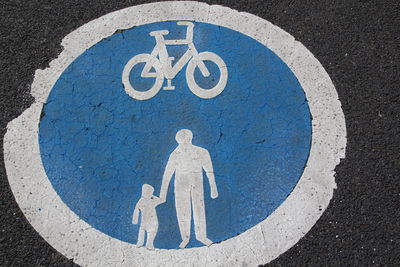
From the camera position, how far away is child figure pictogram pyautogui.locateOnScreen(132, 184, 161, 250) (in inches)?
141

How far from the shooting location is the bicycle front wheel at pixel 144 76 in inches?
167

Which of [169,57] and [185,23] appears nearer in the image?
[169,57]

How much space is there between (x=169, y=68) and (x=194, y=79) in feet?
0.94

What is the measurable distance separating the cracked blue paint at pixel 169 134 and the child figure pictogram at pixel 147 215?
0.05 meters

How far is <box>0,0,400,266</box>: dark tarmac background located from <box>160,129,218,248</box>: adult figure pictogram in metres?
0.73

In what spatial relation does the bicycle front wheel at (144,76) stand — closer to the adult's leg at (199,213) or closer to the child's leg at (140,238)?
the adult's leg at (199,213)

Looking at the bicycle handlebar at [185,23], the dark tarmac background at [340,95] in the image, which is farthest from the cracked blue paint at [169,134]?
the dark tarmac background at [340,95]

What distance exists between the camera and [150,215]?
3643 mm

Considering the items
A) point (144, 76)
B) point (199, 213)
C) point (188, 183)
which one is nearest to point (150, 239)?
point (199, 213)

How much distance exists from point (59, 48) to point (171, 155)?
5.80 feet

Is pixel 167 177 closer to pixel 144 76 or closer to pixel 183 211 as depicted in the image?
pixel 183 211

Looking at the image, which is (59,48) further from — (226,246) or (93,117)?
(226,246)

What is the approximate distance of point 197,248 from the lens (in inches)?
139

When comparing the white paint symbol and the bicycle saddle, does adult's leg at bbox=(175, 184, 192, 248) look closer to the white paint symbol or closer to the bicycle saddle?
the white paint symbol
